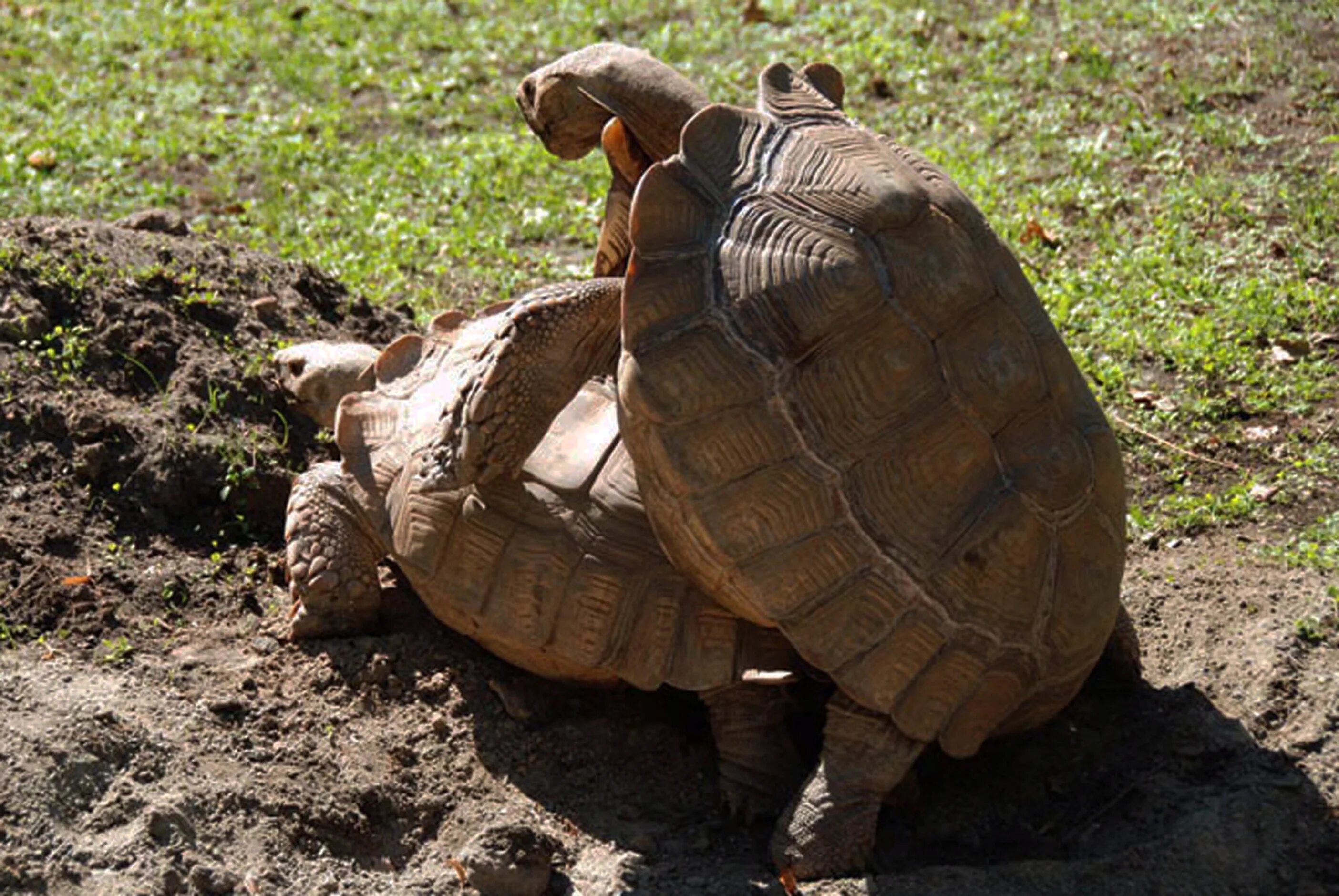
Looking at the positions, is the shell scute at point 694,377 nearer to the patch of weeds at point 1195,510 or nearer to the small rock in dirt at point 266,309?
the patch of weeds at point 1195,510

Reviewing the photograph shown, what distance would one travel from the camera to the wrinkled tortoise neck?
16.4 feet

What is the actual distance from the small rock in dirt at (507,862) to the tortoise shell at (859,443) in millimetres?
890

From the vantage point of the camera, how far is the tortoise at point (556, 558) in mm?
4754

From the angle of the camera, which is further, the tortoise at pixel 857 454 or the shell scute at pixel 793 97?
the shell scute at pixel 793 97

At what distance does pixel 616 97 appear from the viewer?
509 cm

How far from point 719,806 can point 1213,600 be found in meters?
1.91

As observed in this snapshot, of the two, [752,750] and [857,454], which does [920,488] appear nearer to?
[857,454]

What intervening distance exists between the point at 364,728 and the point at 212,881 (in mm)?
898

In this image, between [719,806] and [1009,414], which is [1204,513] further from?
[719,806]

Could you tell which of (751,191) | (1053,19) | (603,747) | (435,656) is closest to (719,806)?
(603,747)

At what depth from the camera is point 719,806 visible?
484 centimetres

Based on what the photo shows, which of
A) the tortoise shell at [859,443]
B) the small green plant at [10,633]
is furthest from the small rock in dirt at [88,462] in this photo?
the tortoise shell at [859,443]

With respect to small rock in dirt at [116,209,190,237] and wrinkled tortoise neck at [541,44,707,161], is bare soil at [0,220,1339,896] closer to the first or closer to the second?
small rock in dirt at [116,209,190,237]

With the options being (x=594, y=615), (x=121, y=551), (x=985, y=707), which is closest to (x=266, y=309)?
(x=121, y=551)
